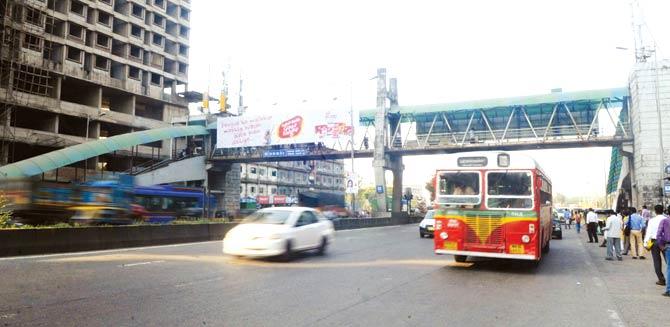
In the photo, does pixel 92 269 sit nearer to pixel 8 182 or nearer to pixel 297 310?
pixel 297 310

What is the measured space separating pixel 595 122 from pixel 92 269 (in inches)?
1636

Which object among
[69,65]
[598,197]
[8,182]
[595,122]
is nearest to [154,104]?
[69,65]

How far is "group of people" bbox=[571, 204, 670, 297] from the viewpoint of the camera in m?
9.32

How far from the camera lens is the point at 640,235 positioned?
15656 mm

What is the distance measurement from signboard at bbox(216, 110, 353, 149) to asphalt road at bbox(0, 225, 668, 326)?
103ft

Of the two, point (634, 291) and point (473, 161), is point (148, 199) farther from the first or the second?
point (634, 291)

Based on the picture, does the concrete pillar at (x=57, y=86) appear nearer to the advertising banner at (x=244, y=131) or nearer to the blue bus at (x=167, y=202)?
the advertising banner at (x=244, y=131)

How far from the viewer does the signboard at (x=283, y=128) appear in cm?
4438

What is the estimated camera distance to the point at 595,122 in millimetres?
41875

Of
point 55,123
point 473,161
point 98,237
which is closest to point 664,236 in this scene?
point 473,161

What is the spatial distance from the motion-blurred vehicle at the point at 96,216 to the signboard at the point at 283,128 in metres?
22.9

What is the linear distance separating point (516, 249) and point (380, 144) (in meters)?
36.8

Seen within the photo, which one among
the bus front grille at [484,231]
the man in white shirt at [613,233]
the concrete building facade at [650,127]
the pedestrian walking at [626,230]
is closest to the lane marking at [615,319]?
the bus front grille at [484,231]


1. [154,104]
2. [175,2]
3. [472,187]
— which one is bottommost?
[472,187]
